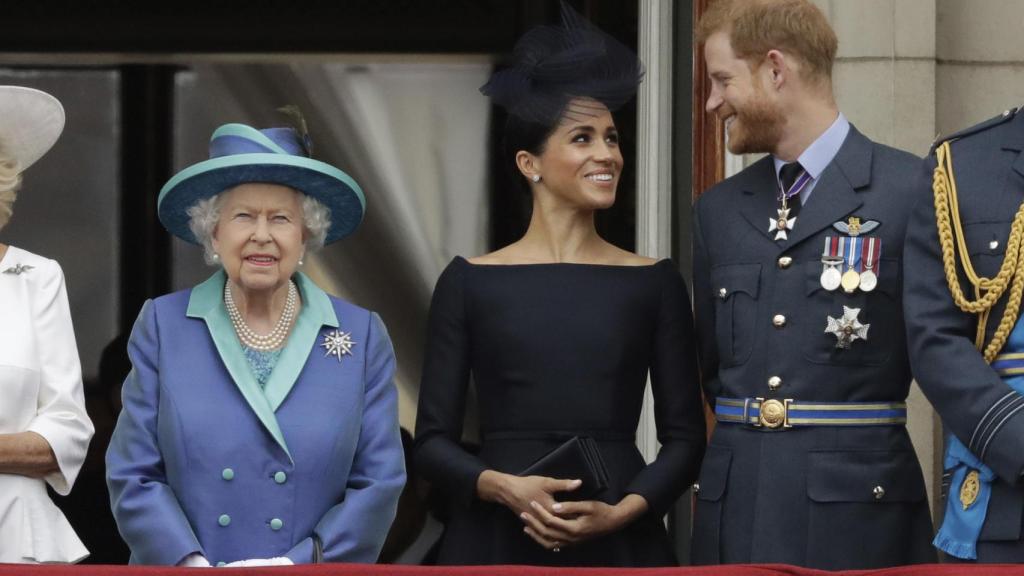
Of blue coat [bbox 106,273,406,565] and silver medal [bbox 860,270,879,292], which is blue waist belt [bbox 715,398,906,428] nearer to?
silver medal [bbox 860,270,879,292]

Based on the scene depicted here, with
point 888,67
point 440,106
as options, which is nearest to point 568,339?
point 888,67

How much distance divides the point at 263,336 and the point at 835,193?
1198 mm

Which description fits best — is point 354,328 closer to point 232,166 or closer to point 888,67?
point 232,166

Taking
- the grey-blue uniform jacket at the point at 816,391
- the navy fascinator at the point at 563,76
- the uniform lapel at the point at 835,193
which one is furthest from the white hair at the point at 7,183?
the uniform lapel at the point at 835,193

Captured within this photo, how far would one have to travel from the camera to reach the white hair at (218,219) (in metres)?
4.27

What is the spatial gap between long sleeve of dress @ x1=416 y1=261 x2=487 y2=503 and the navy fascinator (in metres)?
0.40

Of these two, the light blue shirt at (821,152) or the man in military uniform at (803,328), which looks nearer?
the man in military uniform at (803,328)

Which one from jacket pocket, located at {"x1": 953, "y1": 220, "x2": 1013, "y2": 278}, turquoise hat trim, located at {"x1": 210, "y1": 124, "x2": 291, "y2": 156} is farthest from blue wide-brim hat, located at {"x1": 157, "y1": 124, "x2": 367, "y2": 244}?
jacket pocket, located at {"x1": 953, "y1": 220, "x2": 1013, "y2": 278}

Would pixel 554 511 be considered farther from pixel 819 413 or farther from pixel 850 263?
pixel 850 263

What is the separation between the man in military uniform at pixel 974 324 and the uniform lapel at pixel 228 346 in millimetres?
1246

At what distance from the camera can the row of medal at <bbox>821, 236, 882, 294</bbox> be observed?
4.19 m

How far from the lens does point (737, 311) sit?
4309 millimetres

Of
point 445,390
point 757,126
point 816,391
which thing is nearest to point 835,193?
point 757,126

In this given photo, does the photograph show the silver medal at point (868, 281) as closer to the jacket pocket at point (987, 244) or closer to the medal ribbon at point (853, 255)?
the medal ribbon at point (853, 255)
